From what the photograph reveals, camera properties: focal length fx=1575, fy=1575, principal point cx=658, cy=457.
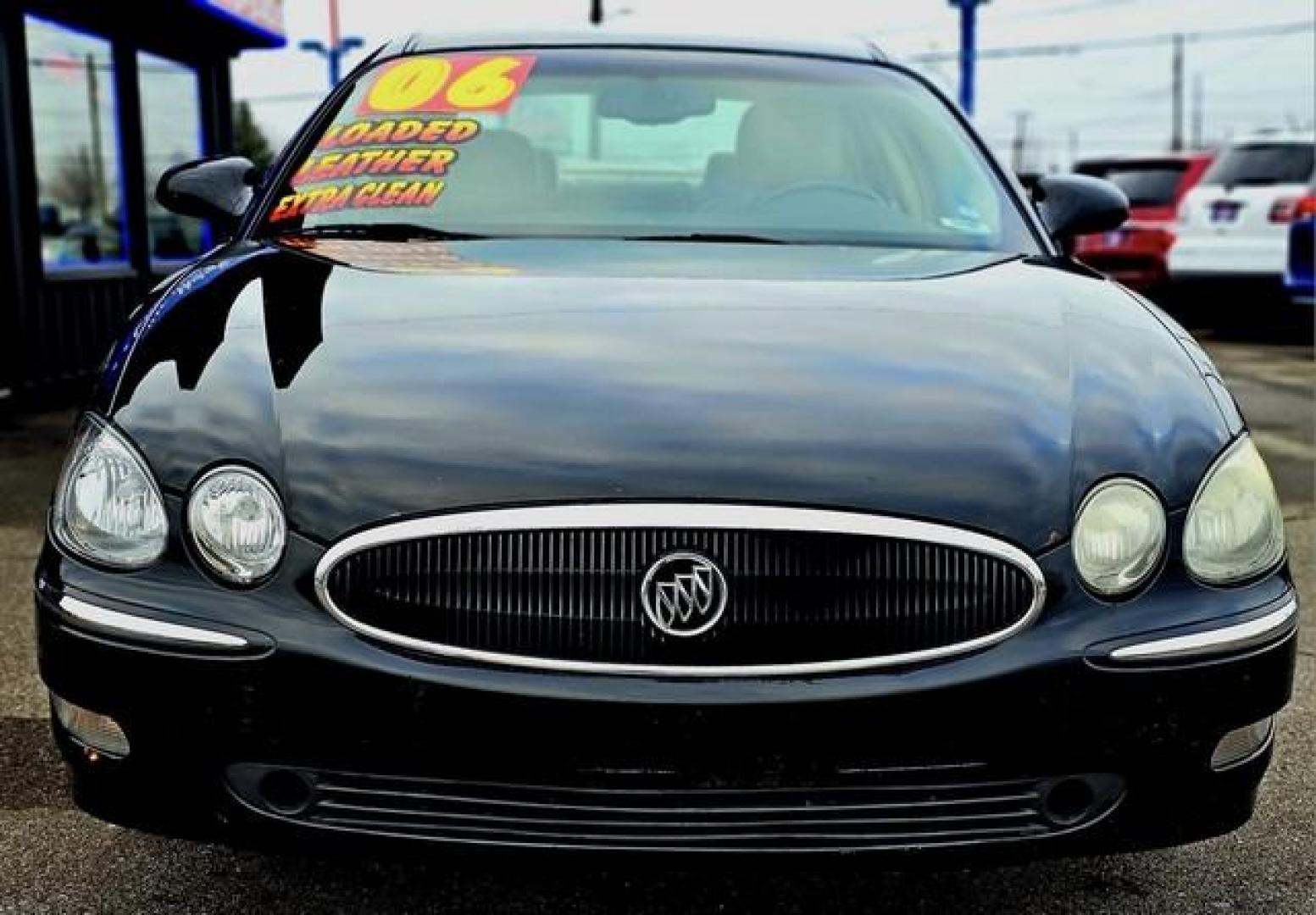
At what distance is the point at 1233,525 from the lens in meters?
2.07

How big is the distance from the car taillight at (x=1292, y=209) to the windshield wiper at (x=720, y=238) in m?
9.54

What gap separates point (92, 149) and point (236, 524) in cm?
827

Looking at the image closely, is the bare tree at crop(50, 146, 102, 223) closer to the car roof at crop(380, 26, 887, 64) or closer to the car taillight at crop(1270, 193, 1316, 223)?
the car roof at crop(380, 26, 887, 64)

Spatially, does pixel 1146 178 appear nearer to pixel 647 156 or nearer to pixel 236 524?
pixel 647 156

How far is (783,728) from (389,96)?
1.98m

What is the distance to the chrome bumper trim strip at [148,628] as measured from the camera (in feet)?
6.24

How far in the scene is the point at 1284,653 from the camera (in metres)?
2.07

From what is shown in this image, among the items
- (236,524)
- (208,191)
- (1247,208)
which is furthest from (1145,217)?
(236,524)

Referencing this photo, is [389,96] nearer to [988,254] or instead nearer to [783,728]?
[988,254]

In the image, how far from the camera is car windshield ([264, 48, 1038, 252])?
9.96 feet

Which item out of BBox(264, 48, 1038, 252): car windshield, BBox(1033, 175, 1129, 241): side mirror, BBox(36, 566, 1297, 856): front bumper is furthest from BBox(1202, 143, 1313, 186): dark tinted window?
BBox(36, 566, 1297, 856): front bumper

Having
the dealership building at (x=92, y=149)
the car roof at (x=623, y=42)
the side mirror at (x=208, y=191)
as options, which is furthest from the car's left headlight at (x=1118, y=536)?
the dealership building at (x=92, y=149)

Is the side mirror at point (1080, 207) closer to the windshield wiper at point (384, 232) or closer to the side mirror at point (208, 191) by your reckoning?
the windshield wiper at point (384, 232)

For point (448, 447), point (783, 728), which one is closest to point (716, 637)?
point (783, 728)
